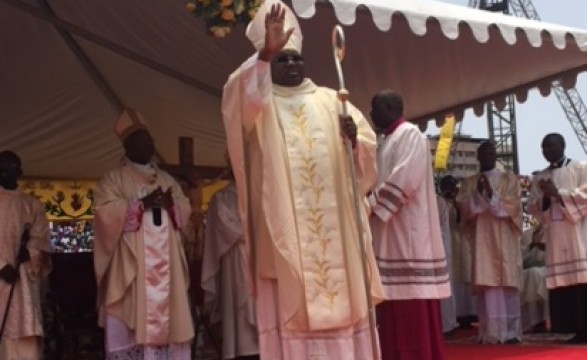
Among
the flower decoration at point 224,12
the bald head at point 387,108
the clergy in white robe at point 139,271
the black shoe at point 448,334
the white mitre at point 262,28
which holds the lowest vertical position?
the black shoe at point 448,334

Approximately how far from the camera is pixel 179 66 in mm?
9516

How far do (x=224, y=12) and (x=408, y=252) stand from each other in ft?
6.99

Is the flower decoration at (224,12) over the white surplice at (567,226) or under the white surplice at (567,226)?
over

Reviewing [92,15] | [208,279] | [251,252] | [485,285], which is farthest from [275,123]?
[485,285]

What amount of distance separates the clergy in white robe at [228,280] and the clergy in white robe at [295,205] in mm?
2526

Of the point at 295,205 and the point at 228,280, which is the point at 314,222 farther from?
the point at 228,280

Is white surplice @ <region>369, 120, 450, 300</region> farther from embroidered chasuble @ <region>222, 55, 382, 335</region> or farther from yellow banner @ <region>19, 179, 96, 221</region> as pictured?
yellow banner @ <region>19, 179, 96, 221</region>

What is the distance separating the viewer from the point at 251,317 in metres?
7.62

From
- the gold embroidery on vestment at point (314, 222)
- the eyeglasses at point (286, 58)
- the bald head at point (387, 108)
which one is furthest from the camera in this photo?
the bald head at point (387, 108)

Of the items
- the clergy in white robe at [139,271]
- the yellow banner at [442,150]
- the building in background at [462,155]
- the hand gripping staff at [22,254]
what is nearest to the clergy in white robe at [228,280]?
the clergy in white robe at [139,271]

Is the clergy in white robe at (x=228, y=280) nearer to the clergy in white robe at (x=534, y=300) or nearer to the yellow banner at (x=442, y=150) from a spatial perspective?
the clergy in white robe at (x=534, y=300)

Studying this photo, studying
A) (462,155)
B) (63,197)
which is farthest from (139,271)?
(462,155)

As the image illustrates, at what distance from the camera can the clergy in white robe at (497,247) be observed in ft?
29.9

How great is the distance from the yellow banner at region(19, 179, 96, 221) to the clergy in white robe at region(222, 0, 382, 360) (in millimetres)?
5545
